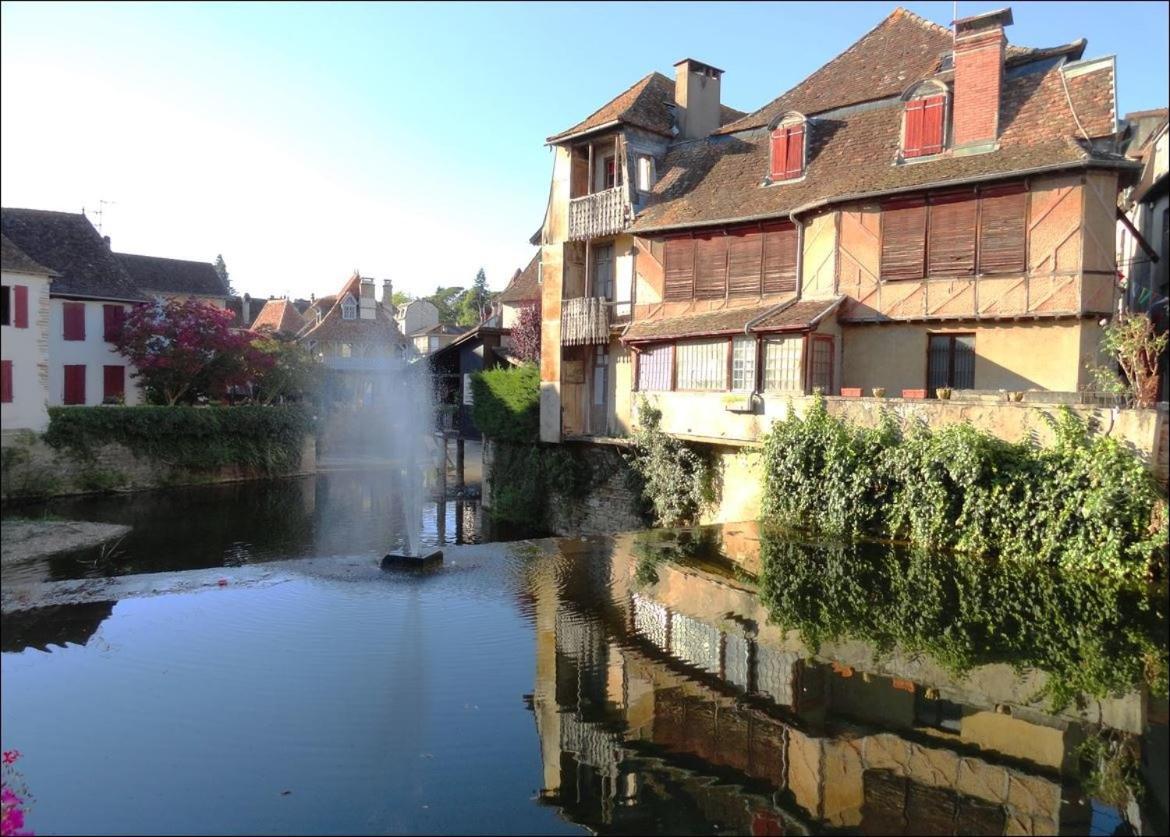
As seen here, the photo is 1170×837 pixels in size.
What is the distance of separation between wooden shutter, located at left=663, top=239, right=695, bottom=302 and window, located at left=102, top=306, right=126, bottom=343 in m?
23.8

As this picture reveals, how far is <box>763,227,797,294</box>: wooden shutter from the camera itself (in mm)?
20375

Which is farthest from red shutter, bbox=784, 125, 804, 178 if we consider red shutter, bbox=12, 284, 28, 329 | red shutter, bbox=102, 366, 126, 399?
red shutter, bbox=102, 366, 126, 399

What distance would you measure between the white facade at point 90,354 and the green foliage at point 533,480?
17320 mm

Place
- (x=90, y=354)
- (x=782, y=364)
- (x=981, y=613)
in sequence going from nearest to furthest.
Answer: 1. (x=981, y=613)
2. (x=782, y=364)
3. (x=90, y=354)

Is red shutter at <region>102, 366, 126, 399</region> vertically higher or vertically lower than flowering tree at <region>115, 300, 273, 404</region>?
lower

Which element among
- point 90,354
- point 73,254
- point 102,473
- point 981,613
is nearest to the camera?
point 981,613

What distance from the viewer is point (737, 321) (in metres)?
19.7

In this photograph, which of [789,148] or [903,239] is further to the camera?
[789,148]

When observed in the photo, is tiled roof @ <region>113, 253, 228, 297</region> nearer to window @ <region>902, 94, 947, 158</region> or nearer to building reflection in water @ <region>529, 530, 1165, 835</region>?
window @ <region>902, 94, 947, 158</region>

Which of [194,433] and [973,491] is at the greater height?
[973,491]

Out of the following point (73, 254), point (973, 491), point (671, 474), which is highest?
point (73, 254)

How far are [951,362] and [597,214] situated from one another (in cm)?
1096

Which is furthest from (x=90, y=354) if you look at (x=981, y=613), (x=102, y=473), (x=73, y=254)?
(x=981, y=613)

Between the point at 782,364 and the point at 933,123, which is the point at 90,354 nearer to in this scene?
the point at 782,364
